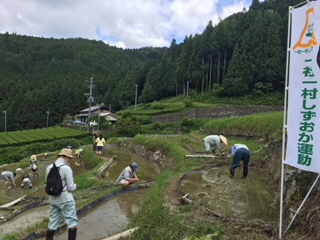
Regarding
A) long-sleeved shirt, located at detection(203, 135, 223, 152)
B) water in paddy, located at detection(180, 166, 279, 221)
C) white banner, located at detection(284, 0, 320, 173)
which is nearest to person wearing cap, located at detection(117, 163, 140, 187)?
water in paddy, located at detection(180, 166, 279, 221)

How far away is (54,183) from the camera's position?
17.7ft

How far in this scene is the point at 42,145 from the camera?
34312 millimetres

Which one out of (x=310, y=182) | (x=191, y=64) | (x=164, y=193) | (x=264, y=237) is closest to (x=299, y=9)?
(x=310, y=182)

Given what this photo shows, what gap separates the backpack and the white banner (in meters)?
3.81

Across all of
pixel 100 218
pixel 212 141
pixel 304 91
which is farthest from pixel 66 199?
pixel 212 141

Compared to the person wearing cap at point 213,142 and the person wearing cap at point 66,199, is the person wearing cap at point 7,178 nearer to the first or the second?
the person wearing cap at point 213,142

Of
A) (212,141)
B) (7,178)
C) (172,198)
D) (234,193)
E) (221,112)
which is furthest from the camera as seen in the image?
(221,112)

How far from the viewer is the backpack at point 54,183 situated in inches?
213

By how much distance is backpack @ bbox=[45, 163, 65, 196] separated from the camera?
540 cm

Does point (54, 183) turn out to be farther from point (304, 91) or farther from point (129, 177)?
point (129, 177)

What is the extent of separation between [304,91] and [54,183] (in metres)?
4.29

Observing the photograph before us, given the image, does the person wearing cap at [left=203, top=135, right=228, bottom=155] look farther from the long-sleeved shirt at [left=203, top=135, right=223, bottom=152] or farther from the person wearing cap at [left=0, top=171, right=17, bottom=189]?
the person wearing cap at [left=0, top=171, right=17, bottom=189]

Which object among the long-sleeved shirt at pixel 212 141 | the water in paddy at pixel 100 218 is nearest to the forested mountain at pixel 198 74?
the long-sleeved shirt at pixel 212 141

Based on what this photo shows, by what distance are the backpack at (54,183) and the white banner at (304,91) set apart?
381 centimetres
